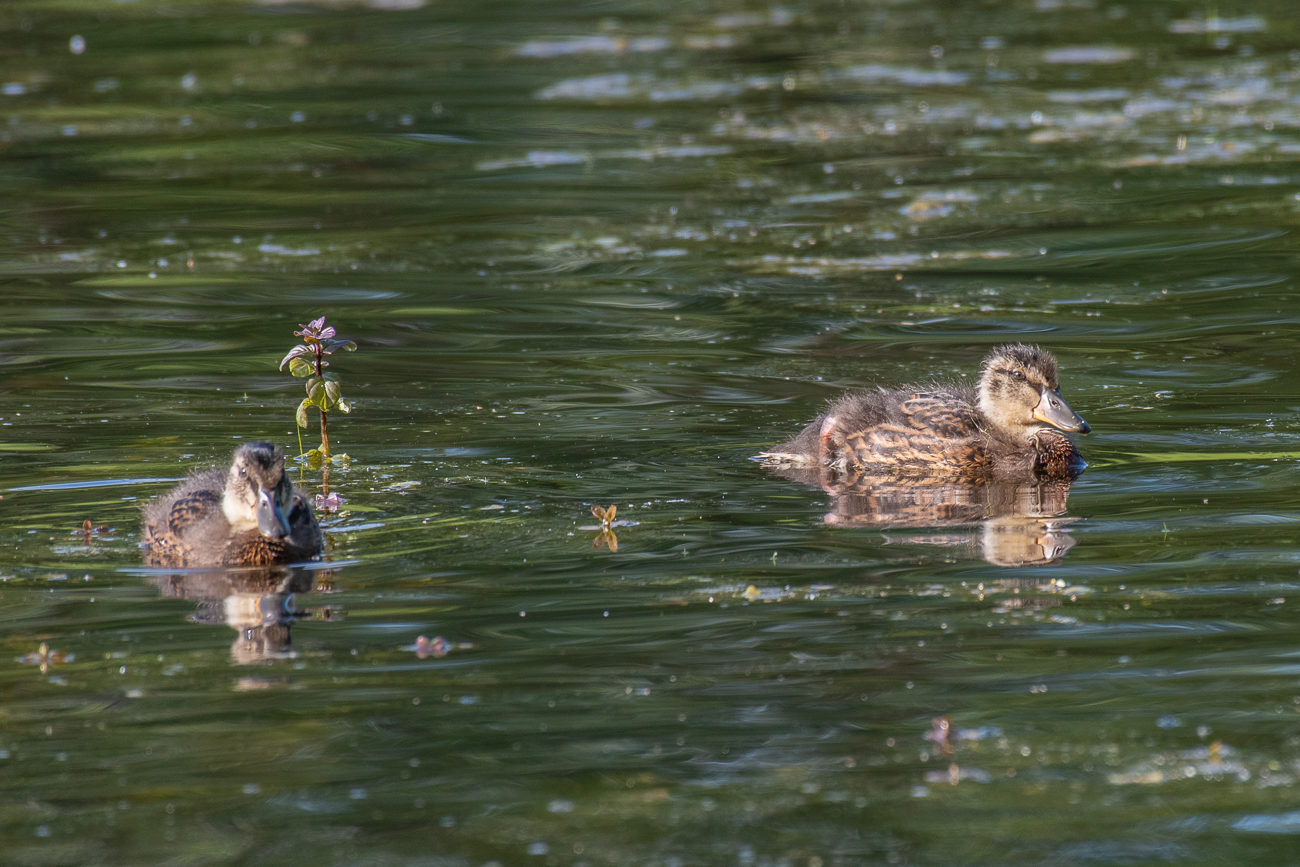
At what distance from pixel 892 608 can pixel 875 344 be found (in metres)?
4.81

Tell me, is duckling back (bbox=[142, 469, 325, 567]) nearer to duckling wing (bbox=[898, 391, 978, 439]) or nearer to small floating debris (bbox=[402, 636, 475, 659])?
small floating debris (bbox=[402, 636, 475, 659])

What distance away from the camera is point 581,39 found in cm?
2120

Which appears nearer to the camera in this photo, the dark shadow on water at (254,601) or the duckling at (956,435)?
the dark shadow on water at (254,601)

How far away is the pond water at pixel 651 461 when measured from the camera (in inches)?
194

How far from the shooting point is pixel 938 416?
28.7 ft

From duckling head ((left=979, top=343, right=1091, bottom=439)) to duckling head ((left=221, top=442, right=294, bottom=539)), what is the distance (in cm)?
346

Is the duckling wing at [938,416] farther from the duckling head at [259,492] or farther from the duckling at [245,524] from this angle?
the duckling head at [259,492]

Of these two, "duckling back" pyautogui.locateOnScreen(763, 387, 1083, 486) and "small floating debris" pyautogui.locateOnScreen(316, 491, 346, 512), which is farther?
"duckling back" pyautogui.locateOnScreen(763, 387, 1083, 486)

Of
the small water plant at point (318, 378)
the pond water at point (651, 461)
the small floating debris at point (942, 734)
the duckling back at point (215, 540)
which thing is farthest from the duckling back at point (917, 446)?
the small floating debris at point (942, 734)

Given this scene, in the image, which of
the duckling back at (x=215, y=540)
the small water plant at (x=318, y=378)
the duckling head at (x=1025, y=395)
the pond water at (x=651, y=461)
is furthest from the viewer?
the duckling head at (x=1025, y=395)

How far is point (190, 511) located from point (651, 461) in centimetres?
220

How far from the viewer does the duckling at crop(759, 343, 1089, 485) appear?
8578mm

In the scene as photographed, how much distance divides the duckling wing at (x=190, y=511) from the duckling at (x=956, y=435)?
2.56 metres

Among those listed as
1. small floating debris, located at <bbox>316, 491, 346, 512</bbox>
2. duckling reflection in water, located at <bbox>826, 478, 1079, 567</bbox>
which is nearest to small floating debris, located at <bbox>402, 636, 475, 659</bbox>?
small floating debris, located at <bbox>316, 491, 346, 512</bbox>
